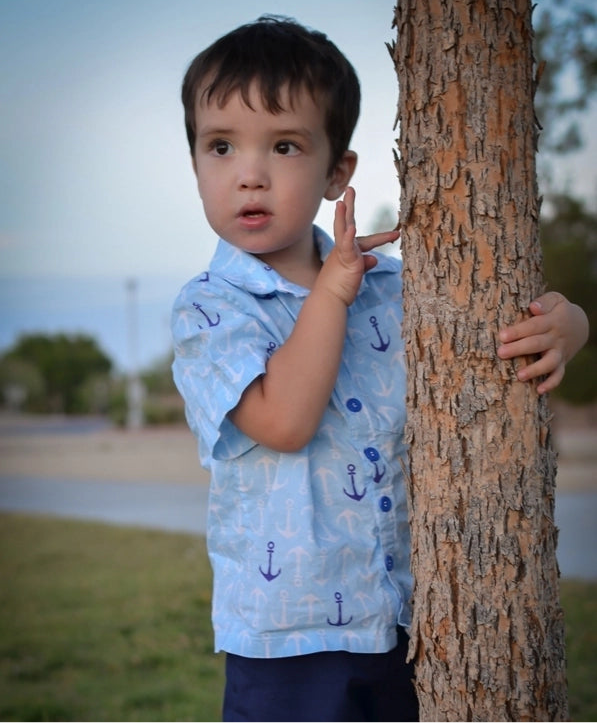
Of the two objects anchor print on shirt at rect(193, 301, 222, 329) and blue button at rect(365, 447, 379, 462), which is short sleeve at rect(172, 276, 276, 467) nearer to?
anchor print on shirt at rect(193, 301, 222, 329)

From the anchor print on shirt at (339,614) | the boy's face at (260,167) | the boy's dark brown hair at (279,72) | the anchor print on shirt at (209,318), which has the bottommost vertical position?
the anchor print on shirt at (339,614)

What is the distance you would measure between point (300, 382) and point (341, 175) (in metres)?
0.57

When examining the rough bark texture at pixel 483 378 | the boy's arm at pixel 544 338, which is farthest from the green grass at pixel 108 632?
the boy's arm at pixel 544 338

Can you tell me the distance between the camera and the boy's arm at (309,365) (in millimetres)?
1663

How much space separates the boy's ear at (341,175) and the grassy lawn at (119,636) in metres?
2.30

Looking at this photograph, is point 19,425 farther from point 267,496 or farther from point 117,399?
point 267,496

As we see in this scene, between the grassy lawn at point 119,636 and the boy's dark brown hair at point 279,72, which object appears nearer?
the boy's dark brown hair at point 279,72

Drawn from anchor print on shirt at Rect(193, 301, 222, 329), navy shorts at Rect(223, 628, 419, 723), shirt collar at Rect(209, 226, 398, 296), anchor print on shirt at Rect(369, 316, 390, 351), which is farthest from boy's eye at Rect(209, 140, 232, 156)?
navy shorts at Rect(223, 628, 419, 723)

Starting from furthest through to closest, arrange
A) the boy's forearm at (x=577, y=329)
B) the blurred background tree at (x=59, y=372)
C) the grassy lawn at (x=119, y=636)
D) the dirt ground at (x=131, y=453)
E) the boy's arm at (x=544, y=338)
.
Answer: the blurred background tree at (x=59, y=372) < the dirt ground at (x=131, y=453) < the grassy lawn at (x=119, y=636) < the boy's forearm at (x=577, y=329) < the boy's arm at (x=544, y=338)

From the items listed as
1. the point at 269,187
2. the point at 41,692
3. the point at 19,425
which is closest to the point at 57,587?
the point at 41,692

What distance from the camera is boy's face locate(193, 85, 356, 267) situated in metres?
1.79

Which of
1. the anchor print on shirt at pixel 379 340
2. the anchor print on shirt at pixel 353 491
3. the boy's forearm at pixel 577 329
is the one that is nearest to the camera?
the boy's forearm at pixel 577 329

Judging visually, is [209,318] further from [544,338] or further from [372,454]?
[544,338]

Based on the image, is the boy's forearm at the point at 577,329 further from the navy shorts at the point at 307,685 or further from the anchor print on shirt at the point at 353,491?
the navy shorts at the point at 307,685
